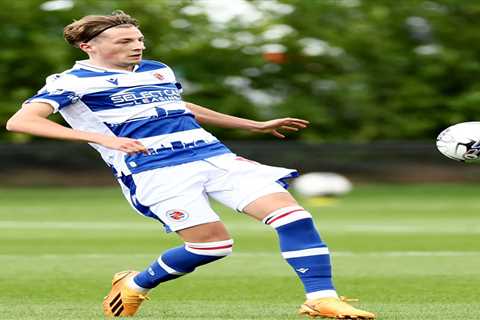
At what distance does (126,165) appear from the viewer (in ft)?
23.1

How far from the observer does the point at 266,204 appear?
6848 mm

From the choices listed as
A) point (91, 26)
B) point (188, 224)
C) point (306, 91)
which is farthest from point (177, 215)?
point (306, 91)

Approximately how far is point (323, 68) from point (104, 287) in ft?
68.4

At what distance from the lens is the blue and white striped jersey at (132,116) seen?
22.9 ft

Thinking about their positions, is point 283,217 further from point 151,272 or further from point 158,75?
point 158,75

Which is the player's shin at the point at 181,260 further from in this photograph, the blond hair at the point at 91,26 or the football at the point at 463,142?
the football at the point at 463,142

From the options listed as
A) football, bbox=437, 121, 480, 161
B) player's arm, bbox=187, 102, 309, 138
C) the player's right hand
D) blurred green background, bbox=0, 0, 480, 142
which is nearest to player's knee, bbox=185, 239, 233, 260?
the player's right hand

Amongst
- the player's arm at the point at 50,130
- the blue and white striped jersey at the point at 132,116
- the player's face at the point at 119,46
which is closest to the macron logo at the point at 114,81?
the blue and white striped jersey at the point at 132,116

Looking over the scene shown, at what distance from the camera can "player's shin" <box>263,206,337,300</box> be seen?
6.83 meters

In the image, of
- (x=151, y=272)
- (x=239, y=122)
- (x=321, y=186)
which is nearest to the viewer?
(x=151, y=272)

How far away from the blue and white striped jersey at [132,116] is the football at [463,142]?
1.39 m

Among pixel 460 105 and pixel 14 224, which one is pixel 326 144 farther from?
pixel 14 224

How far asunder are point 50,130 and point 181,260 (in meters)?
1.11

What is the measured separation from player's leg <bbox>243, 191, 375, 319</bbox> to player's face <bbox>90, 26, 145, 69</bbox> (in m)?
1.09
